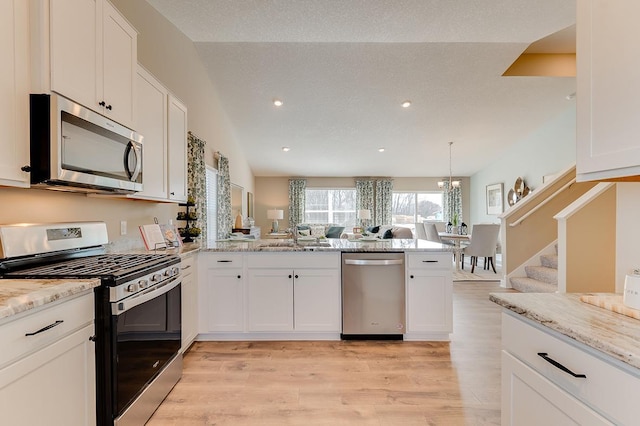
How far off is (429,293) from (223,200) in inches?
150

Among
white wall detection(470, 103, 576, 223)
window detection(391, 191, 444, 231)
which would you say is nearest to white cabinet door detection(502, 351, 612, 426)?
white wall detection(470, 103, 576, 223)

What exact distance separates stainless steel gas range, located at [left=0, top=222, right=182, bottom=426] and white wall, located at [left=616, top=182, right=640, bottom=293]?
2.26 meters

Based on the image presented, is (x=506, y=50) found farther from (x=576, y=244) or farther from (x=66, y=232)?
(x=66, y=232)

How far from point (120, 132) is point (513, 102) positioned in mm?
6201

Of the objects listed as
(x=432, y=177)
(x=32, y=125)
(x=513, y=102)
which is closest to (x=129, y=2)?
(x=32, y=125)

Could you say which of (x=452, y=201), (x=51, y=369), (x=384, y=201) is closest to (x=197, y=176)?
(x=51, y=369)

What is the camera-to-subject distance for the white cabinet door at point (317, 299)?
9.37 ft

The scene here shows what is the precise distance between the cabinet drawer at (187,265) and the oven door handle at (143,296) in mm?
→ 348

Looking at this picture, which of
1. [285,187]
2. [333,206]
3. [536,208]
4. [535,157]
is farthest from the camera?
[333,206]

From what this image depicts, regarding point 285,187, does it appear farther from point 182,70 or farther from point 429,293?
point 429,293

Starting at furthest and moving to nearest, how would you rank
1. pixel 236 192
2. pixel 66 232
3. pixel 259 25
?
pixel 236 192 → pixel 259 25 → pixel 66 232

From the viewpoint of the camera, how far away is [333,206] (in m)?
10.0

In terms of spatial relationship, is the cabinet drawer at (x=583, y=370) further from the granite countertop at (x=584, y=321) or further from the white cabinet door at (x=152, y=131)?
the white cabinet door at (x=152, y=131)

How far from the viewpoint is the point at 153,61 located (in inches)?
114
